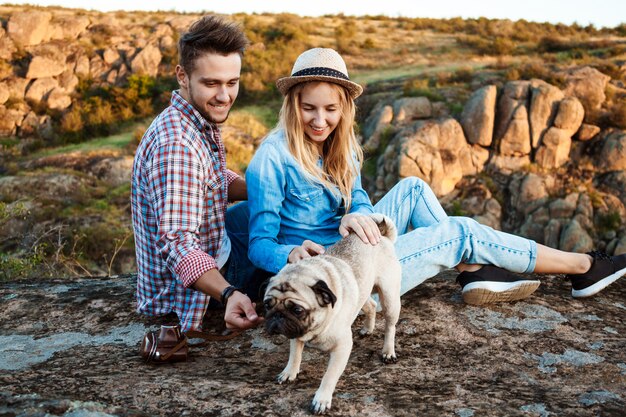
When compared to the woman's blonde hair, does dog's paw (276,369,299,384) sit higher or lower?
lower

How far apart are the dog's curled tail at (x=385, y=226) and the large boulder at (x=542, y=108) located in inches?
862

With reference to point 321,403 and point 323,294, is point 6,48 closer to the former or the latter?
point 323,294

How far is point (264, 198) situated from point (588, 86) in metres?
24.7

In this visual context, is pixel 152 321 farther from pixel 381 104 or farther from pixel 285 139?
pixel 381 104

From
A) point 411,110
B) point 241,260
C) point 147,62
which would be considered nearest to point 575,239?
point 411,110

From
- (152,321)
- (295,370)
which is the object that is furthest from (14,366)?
(295,370)

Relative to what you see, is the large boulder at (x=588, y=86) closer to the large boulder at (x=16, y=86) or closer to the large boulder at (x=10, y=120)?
the large boulder at (x=10, y=120)

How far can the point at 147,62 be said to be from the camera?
35938 mm

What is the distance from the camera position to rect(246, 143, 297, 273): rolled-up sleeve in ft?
11.7

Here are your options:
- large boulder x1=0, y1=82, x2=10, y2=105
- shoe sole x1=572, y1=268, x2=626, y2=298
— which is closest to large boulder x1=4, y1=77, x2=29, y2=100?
large boulder x1=0, y1=82, x2=10, y2=105

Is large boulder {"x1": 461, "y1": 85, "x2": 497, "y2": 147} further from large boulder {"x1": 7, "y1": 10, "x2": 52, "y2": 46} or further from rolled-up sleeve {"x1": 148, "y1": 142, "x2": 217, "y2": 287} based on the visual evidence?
large boulder {"x1": 7, "y1": 10, "x2": 52, "y2": 46}

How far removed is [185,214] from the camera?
3.12 metres

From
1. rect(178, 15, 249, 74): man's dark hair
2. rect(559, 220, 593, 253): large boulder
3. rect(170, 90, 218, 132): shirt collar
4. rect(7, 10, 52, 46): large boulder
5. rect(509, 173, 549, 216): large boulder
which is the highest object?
rect(7, 10, 52, 46): large boulder

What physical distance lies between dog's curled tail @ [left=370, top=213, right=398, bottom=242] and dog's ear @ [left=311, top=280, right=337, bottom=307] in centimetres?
108
